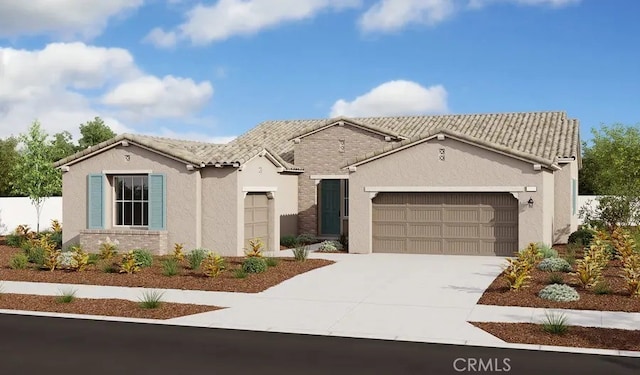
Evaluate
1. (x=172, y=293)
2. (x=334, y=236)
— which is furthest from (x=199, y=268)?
(x=334, y=236)

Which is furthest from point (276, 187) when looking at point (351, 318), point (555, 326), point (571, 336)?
point (571, 336)

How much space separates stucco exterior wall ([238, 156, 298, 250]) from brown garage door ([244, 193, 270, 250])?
31 cm

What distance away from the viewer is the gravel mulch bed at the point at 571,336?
10.3m

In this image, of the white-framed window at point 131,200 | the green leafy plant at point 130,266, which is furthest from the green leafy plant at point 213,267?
the white-framed window at point 131,200

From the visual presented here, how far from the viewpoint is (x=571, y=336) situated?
35.4 feet

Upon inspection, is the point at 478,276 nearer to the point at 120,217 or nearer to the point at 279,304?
the point at 279,304

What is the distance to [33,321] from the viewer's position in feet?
40.2

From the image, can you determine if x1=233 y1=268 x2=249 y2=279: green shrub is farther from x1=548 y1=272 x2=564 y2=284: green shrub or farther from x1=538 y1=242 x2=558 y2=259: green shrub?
x1=538 y1=242 x2=558 y2=259: green shrub

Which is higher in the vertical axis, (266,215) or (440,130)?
(440,130)

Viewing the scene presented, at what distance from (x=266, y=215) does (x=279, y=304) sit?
11461 millimetres

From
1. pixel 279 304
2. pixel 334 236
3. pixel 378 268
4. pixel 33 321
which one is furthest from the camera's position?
pixel 334 236

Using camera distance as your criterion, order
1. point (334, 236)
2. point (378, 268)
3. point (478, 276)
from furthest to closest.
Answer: point (334, 236) → point (378, 268) → point (478, 276)

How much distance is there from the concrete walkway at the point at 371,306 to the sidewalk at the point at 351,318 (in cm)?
2

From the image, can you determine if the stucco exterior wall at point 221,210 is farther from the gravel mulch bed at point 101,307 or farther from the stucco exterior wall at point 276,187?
the gravel mulch bed at point 101,307
